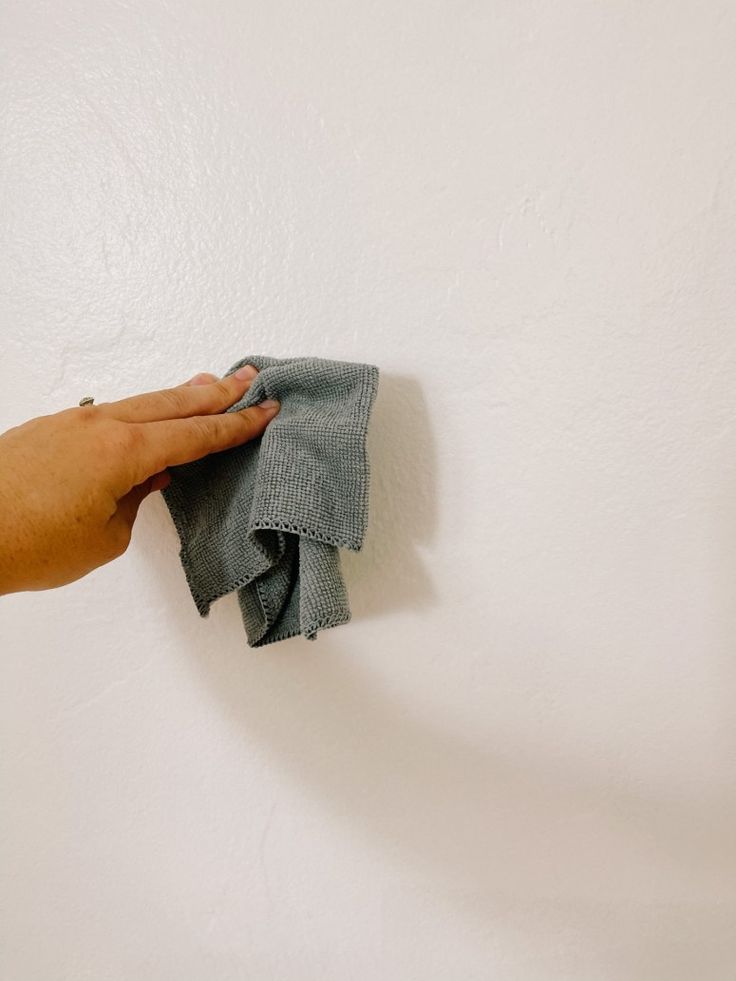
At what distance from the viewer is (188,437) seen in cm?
52

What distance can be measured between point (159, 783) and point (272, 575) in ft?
0.95

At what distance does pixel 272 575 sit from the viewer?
1.86 ft

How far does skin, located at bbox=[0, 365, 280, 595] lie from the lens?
1.58 feet

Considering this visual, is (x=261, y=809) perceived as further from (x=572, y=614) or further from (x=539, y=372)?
(x=539, y=372)

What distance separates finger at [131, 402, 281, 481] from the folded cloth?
0.02 meters

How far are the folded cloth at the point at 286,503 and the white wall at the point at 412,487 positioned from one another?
0.07 metres

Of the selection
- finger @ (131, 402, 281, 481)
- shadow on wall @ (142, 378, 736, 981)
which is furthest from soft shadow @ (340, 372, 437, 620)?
finger @ (131, 402, 281, 481)

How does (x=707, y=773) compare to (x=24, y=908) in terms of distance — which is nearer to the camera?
(x=707, y=773)

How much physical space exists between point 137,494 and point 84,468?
0.08 meters

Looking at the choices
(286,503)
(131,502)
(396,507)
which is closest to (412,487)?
(396,507)

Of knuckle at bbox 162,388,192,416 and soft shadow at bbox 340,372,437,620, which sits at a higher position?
knuckle at bbox 162,388,192,416

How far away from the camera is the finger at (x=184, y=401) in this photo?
526 mm

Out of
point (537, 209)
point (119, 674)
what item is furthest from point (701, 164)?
point (119, 674)

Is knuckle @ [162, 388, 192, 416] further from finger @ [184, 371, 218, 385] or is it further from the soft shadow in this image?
the soft shadow
